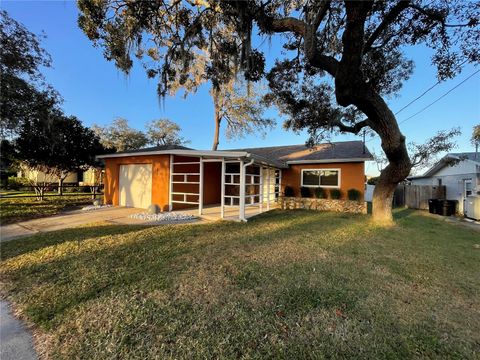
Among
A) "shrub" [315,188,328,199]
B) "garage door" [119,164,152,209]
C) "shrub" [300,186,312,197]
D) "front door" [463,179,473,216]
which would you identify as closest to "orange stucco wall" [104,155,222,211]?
"garage door" [119,164,152,209]

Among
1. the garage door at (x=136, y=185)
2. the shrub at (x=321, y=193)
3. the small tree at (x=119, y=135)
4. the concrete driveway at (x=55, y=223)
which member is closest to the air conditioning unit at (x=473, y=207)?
the shrub at (x=321, y=193)

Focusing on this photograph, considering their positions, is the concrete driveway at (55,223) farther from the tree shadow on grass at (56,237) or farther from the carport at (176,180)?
the carport at (176,180)

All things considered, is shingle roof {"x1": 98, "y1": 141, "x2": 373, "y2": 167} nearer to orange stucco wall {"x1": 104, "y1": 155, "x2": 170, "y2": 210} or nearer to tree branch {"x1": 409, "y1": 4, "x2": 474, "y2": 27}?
orange stucco wall {"x1": 104, "y1": 155, "x2": 170, "y2": 210}

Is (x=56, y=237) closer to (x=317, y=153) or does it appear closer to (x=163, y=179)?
(x=163, y=179)

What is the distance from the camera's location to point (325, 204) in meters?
12.7

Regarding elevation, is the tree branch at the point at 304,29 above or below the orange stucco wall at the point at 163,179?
above

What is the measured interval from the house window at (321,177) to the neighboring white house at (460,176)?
18.9 feet

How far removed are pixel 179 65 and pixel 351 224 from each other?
808 centimetres

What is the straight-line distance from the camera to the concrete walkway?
215cm

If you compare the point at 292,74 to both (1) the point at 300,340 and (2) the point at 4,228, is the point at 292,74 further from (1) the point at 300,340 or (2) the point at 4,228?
(2) the point at 4,228

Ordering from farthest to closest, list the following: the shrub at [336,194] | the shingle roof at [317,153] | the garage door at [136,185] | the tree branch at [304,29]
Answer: the shrub at [336,194]
the shingle roof at [317,153]
the garage door at [136,185]
the tree branch at [304,29]

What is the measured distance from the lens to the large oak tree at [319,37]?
5.18 metres

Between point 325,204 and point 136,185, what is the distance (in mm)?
10138

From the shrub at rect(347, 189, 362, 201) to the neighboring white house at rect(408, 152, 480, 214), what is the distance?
199 inches
